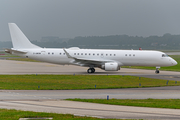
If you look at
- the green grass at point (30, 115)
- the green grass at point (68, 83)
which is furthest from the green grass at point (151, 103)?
the green grass at point (68, 83)

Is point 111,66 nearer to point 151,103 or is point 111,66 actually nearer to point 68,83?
point 68,83

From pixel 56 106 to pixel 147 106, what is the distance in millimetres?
5468

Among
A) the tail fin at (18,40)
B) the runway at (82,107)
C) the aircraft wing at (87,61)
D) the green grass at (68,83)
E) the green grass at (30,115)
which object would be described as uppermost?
the tail fin at (18,40)

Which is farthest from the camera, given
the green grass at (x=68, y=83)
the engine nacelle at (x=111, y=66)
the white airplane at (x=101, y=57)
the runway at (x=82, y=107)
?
the white airplane at (x=101, y=57)

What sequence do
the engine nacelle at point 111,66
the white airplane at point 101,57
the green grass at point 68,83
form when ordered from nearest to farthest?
the green grass at point 68,83, the engine nacelle at point 111,66, the white airplane at point 101,57

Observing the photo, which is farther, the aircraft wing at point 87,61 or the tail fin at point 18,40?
the tail fin at point 18,40

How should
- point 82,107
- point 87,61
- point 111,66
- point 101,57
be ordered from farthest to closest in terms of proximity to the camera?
point 101,57 → point 87,61 → point 111,66 → point 82,107

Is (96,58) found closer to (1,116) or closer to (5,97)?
(5,97)

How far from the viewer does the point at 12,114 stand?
42.9 ft

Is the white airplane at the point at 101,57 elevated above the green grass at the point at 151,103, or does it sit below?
above

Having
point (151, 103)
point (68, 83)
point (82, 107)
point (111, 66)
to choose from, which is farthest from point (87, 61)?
point (82, 107)

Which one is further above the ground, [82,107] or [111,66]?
[111,66]

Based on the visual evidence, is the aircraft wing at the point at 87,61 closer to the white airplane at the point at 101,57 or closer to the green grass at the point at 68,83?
the white airplane at the point at 101,57

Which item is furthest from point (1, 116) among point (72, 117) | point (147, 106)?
point (147, 106)
